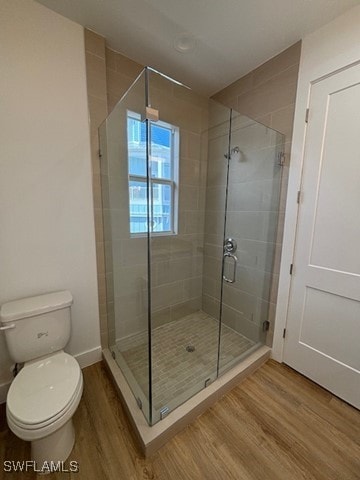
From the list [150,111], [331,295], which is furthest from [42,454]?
[331,295]

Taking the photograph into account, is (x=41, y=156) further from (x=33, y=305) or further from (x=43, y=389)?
(x=43, y=389)

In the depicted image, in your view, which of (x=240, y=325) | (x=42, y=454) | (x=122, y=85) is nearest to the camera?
(x=42, y=454)

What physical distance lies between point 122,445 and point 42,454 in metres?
0.41

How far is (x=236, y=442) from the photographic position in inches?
47.4

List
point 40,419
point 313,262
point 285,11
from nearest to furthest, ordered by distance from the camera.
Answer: point 40,419, point 285,11, point 313,262

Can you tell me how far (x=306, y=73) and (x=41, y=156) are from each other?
1.98 metres

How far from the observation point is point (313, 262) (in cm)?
156

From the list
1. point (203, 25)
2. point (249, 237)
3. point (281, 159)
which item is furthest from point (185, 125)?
point (249, 237)

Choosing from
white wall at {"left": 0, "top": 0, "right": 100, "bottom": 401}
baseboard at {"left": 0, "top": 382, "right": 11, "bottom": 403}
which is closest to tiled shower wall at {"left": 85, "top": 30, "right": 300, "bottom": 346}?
white wall at {"left": 0, "top": 0, "right": 100, "bottom": 401}

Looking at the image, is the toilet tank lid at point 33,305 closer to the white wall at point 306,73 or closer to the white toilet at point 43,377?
the white toilet at point 43,377

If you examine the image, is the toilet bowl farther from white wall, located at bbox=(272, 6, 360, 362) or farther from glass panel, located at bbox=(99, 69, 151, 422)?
Result: white wall, located at bbox=(272, 6, 360, 362)

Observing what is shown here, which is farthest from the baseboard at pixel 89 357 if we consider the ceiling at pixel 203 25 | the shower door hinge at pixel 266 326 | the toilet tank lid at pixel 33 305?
the ceiling at pixel 203 25

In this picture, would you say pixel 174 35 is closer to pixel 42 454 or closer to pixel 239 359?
pixel 239 359

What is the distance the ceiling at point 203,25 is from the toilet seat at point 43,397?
2254 mm
